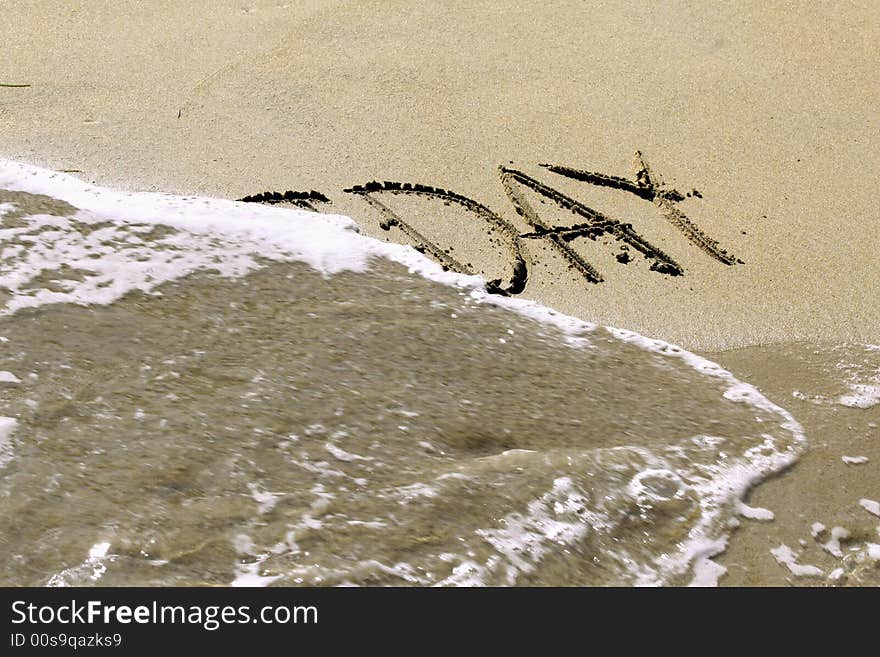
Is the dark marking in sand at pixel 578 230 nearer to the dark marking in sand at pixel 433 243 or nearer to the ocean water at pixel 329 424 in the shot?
the dark marking in sand at pixel 433 243

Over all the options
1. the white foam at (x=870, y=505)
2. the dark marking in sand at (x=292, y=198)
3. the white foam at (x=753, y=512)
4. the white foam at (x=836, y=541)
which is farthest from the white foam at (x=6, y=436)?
the white foam at (x=870, y=505)

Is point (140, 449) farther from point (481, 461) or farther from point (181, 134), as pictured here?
point (181, 134)

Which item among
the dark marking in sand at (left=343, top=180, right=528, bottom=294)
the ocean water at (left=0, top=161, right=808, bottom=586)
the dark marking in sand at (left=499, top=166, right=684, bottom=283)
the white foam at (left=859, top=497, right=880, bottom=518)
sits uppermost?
the dark marking in sand at (left=499, top=166, right=684, bottom=283)

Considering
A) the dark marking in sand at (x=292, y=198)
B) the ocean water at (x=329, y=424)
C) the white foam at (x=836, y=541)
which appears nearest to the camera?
the ocean water at (x=329, y=424)

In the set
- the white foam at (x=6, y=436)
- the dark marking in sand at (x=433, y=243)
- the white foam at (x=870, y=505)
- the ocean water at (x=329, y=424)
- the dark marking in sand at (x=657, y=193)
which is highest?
the dark marking in sand at (x=657, y=193)

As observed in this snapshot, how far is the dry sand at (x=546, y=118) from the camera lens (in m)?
2.40

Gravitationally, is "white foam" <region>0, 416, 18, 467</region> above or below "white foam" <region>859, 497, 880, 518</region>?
below

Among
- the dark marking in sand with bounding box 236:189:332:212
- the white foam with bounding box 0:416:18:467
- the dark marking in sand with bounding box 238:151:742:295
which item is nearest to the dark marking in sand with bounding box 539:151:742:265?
the dark marking in sand with bounding box 238:151:742:295

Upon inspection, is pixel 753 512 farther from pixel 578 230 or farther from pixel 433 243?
pixel 433 243

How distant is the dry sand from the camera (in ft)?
7.86

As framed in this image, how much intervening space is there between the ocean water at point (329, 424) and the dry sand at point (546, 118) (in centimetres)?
22

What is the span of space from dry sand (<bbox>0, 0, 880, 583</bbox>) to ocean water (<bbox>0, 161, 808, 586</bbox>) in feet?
0.73

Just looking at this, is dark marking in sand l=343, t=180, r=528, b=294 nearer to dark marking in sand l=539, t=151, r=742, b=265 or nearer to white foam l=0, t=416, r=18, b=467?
dark marking in sand l=539, t=151, r=742, b=265
